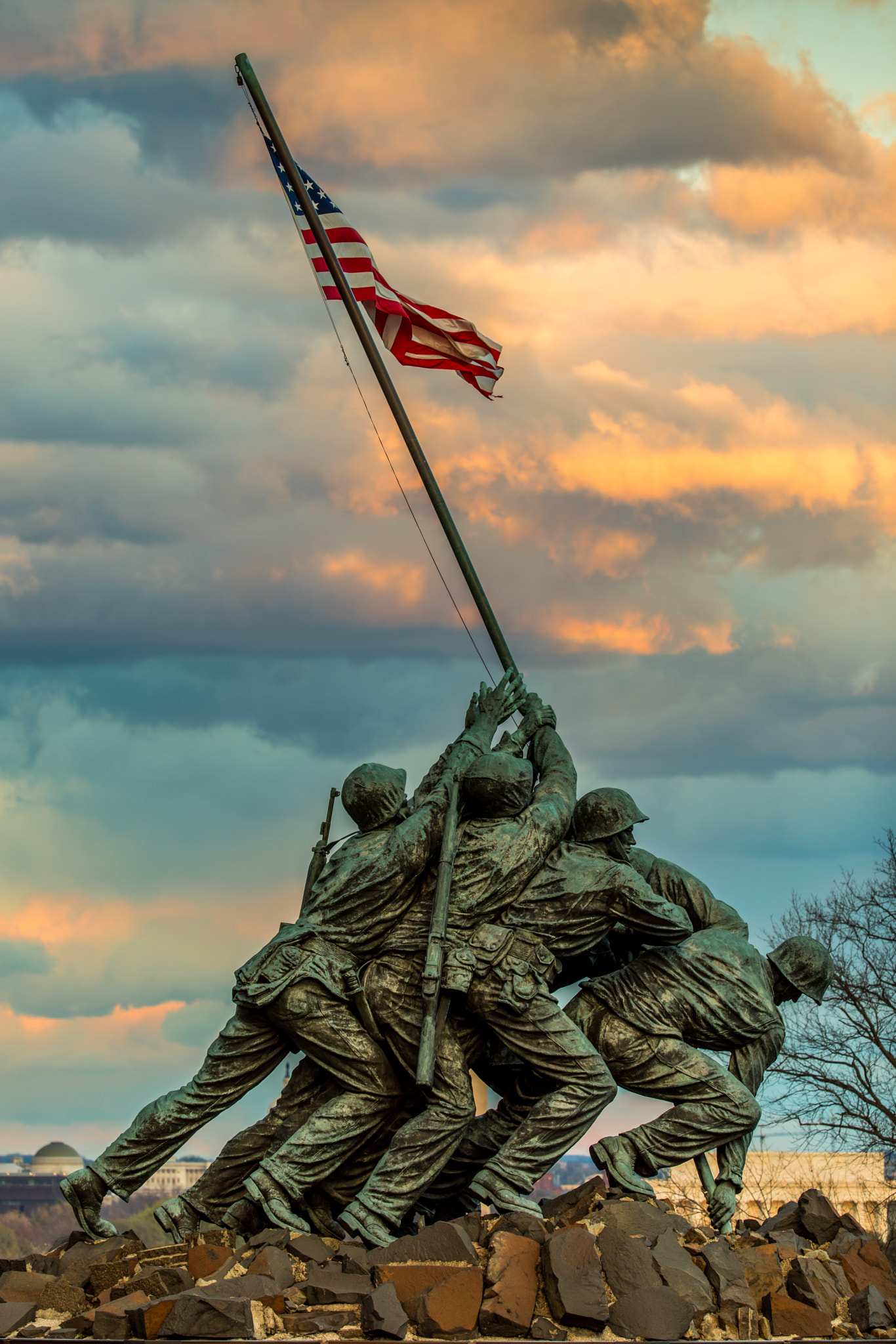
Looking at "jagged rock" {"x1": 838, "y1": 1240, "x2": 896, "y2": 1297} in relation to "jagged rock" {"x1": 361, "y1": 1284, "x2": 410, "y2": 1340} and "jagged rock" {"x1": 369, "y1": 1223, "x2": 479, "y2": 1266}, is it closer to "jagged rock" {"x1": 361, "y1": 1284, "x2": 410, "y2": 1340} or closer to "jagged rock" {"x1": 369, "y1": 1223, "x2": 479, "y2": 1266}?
"jagged rock" {"x1": 369, "y1": 1223, "x2": 479, "y2": 1266}

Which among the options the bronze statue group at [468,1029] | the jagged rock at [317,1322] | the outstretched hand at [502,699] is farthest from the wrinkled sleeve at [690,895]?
the jagged rock at [317,1322]

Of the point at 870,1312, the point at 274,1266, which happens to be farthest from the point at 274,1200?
the point at 870,1312

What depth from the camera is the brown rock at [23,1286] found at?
7020 mm

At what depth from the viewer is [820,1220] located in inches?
322

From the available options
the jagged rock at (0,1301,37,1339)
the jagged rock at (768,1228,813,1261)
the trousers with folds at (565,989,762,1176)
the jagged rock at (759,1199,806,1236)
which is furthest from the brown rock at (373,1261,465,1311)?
the jagged rock at (759,1199,806,1236)

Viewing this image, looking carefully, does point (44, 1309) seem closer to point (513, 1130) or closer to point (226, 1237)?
point (226, 1237)

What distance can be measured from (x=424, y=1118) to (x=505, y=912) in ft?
4.08

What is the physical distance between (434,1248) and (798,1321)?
5.81ft

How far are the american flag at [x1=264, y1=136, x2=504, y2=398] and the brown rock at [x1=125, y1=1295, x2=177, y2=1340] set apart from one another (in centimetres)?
701

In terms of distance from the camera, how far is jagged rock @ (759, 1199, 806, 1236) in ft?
26.9

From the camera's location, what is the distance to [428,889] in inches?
328

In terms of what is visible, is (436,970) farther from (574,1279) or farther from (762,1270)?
(762,1270)

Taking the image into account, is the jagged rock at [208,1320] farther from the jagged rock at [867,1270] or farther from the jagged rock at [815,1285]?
the jagged rock at [867,1270]

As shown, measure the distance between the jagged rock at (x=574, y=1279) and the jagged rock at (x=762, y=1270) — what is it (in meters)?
0.84
